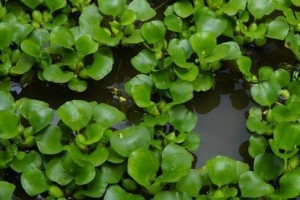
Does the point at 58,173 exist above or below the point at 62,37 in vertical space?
below

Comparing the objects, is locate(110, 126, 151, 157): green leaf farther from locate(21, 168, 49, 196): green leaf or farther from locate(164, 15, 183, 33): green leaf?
locate(164, 15, 183, 33): green leaf

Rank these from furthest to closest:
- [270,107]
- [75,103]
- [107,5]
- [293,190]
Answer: [107,5] → [270,107] → [75,103] → [293,190]

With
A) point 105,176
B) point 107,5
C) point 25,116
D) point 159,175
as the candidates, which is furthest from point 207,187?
point 107,5

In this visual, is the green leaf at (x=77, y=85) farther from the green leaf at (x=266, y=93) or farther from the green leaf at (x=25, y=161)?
the green leaf at (x=266, y=93)

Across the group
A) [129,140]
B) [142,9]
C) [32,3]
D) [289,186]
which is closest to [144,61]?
[142,9]

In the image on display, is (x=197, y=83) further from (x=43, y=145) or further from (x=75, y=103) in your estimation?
(x=43, y=145)

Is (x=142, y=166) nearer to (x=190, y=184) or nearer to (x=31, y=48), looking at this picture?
(x=190, y=184)

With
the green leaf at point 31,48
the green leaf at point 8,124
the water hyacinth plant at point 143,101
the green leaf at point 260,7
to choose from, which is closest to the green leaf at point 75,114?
the water hyacinth plant at point 143,101
